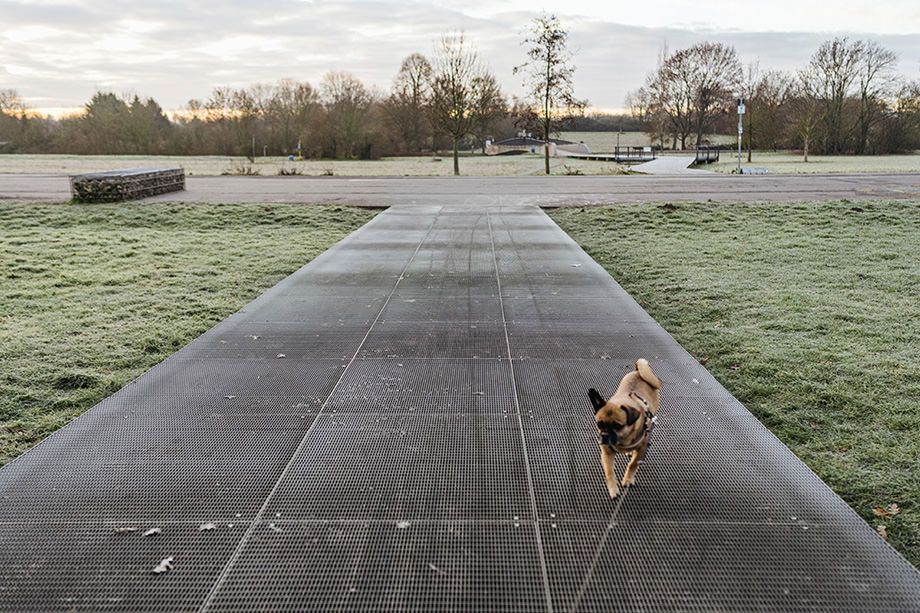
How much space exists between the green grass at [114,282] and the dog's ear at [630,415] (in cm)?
371

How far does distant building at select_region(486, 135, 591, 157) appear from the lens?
240 ft

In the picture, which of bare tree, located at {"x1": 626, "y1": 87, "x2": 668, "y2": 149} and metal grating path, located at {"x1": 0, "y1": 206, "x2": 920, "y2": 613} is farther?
bare tree, located at {"x1": 626, "y1": 87, "x2": 668, "y2": 149}

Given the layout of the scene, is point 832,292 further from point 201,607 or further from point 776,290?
point 201,607

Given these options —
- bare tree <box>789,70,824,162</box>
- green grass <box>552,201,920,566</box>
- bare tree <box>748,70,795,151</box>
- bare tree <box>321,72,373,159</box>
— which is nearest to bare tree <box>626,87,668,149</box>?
bare tree <box>748,70,795,151</box>

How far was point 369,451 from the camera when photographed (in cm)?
402

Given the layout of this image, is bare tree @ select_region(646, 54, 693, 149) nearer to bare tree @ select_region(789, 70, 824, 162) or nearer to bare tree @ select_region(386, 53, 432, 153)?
bare tree @ select_region(789, 70, 824, 162)

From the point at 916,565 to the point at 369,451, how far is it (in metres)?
2.82

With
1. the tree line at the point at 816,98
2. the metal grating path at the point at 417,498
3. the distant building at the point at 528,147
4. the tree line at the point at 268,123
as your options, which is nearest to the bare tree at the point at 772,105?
the tree line at the point at 816,98

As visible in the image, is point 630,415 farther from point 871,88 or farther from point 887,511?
point 871,88

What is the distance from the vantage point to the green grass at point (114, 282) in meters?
5.32

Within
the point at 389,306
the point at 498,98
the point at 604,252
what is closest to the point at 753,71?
the point at 498,98

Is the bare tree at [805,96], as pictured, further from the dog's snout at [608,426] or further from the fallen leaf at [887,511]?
the dog's snout at [608,426]

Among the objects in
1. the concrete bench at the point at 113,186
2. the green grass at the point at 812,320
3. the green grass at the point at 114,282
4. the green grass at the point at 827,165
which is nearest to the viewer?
the green grass at the point at 812,320

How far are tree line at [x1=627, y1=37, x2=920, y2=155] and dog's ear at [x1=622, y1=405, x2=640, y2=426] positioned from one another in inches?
2172
